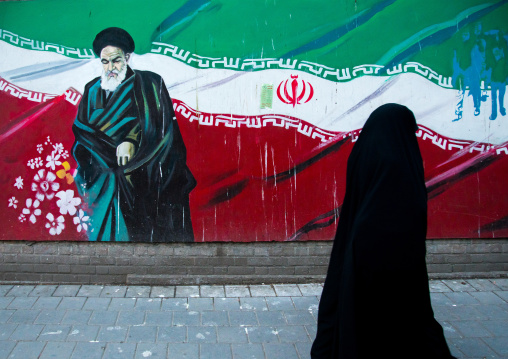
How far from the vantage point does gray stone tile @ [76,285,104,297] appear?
16.6 ft

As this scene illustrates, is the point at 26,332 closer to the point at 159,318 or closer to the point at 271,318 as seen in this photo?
the point at 159,318

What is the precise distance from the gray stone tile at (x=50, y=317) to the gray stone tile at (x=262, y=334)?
1686mm

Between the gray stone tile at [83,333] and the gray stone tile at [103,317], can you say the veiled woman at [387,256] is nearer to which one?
the gray stone tile at [83,333]

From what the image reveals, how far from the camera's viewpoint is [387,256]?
8.77 ft

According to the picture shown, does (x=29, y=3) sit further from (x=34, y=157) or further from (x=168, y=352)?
(x=168, y=352)

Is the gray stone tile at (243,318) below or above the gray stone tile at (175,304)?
below

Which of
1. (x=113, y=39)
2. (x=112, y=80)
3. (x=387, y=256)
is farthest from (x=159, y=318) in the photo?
(x=113, y=39)

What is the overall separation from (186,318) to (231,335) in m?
0.53

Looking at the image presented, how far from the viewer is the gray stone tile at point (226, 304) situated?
480 centimetres

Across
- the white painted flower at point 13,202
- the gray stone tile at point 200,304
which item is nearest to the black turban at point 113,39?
the white painted flower at point 13,202

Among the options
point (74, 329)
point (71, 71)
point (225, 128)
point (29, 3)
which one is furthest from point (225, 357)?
point (29, 3)

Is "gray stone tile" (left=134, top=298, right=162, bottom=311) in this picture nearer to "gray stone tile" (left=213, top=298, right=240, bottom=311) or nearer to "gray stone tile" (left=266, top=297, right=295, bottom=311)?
"gray stone tile" (left=213, top=298, right=240, bottom=311)

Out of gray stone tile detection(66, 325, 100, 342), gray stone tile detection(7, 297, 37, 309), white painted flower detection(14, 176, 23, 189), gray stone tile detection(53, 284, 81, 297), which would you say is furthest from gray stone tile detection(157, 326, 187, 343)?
white painted flower detection(14, 176, 23, 189)

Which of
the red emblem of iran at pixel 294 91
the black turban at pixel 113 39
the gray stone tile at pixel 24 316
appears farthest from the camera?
the red emblem of iran at pixel 294 91
